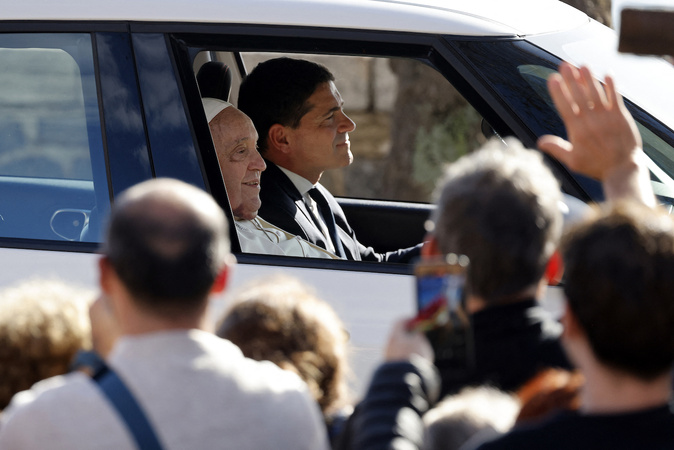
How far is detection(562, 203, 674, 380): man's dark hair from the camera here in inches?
55.7

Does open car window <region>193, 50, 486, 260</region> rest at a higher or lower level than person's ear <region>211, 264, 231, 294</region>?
lower

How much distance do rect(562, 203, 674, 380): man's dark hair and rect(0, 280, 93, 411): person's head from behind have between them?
2.98 ft

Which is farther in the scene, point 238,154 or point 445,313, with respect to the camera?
point 238,154

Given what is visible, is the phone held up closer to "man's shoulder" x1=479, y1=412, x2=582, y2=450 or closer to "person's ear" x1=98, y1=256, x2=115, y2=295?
"man's shoulder" x1=479, y1=412, x2=582, y2=450

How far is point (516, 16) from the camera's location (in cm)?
280

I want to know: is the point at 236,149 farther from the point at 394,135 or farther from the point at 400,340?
the point at 394,135

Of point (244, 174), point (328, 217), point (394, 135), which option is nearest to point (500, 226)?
point (244, 174)

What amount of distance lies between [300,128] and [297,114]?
0.18ft

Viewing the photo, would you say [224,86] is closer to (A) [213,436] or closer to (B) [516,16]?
(B) [516,16]

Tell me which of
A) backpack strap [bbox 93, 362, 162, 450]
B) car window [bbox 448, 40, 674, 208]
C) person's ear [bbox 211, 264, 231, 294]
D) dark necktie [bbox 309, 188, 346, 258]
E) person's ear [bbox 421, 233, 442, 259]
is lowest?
dark necktie [bbox 309, 188, 346, 258]

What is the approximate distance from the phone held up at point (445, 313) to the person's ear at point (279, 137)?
2229mm

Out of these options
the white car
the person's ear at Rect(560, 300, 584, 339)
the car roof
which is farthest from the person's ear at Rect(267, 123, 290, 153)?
the person's ear at Rect(560, 300, 584, 339)

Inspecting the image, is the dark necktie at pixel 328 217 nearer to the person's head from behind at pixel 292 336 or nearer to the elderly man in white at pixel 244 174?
the elderly man in white at pixel 244 174

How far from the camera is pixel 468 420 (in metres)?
1.61
